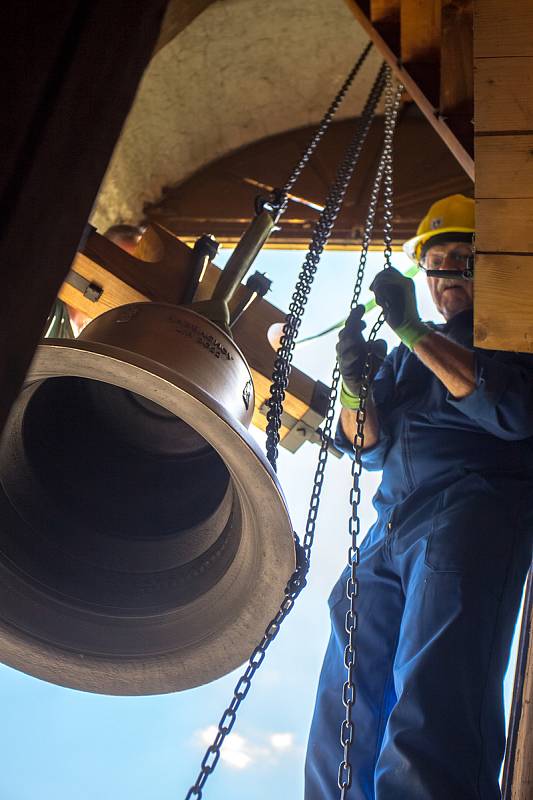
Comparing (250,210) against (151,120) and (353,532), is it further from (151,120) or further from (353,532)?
(353,532)

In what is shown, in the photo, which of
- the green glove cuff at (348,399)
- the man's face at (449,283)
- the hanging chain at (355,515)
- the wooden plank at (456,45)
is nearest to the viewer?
the hanging chain at (355,515)

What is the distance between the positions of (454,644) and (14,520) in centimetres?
107

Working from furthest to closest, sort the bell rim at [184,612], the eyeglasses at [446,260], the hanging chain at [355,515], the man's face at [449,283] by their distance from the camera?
the eyeglasses at [446,260] → the man's face at [449,283] → the hanging chain at [355,515] → the bell rim at [184,612]

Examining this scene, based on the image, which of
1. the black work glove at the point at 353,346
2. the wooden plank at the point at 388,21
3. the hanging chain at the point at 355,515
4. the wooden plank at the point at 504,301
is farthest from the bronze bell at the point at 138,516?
the wooden plank at the point at 388,21

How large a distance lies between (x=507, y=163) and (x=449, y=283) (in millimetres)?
1318

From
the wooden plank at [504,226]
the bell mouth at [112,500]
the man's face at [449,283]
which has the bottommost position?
the bell mouth at [112,500]

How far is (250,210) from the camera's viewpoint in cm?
407

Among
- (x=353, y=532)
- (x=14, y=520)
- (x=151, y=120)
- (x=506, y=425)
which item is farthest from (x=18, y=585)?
(x=151, y=120)

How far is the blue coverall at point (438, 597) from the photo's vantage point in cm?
197

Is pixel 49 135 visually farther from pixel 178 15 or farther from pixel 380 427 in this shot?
pixel 178 15

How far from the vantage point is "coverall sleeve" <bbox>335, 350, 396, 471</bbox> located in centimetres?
290

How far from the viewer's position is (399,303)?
2717 millimetres

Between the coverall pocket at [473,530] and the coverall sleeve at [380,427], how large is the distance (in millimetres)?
428

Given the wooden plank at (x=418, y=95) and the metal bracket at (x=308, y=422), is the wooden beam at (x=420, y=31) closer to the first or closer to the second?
the wooden plank at (x=418, y=95)
